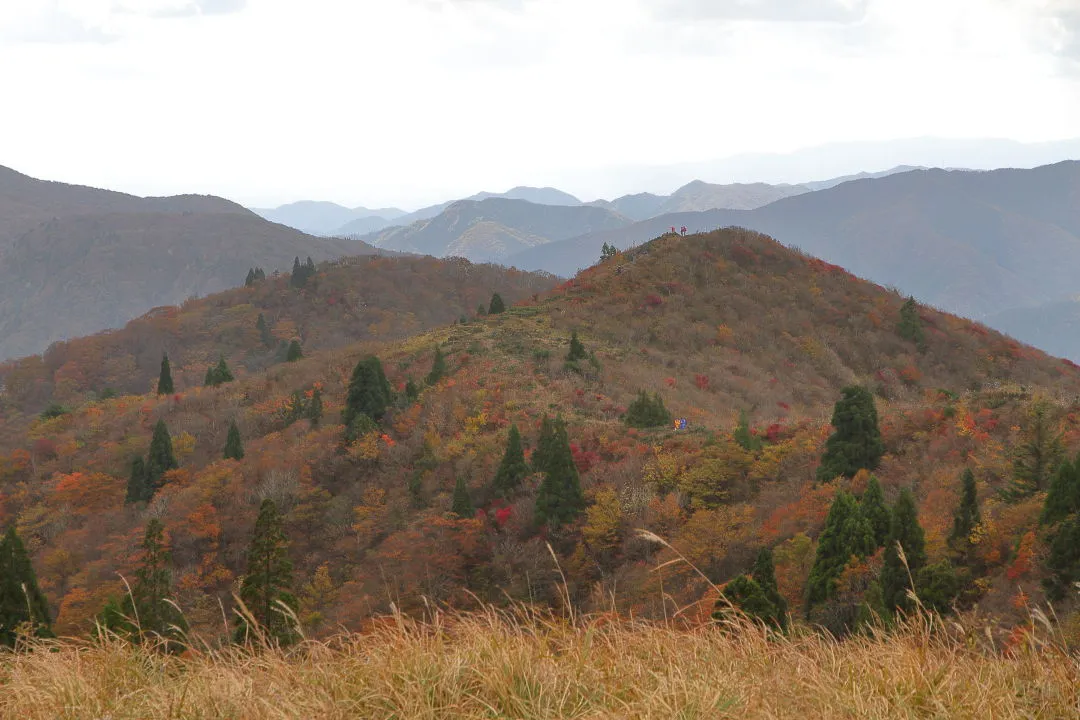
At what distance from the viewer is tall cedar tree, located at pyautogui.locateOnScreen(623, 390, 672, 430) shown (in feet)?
143

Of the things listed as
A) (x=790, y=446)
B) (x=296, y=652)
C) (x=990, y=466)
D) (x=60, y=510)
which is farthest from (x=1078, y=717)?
(x=60, y=510)

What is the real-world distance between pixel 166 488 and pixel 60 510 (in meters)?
10.8

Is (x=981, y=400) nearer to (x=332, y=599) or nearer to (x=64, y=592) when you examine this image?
(x=332, y=599)

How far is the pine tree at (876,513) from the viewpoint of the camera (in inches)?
854

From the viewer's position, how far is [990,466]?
26.7 meters

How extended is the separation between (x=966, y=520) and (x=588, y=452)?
2213 cm

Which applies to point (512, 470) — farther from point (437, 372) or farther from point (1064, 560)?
point (1064, 560)

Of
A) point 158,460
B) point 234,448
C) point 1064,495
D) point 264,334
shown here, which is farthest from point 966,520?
point 264,334

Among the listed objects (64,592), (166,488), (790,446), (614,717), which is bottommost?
(64,592)

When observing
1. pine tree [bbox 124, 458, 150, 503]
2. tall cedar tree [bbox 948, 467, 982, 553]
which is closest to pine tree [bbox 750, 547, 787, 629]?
tall cedar tree [bbox 948, 467, 982, 553]

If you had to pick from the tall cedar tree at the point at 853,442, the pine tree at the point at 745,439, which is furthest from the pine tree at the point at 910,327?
the tall cedar tree at the point at 853,442

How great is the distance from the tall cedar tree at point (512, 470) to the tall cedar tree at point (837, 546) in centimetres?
1950

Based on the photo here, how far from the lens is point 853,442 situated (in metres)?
31.3

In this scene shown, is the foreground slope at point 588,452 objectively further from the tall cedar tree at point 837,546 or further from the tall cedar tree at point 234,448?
the tall cedar tree at point 837,546
